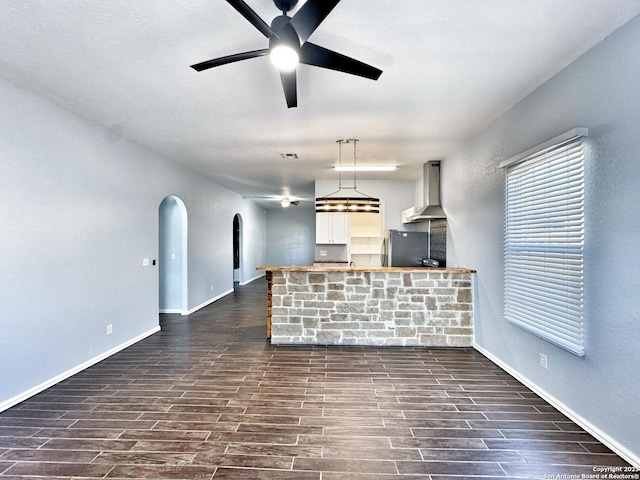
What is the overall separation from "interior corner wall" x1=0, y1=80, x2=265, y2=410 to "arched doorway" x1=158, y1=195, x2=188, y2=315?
2.83ft

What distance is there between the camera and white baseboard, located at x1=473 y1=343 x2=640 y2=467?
2026mm

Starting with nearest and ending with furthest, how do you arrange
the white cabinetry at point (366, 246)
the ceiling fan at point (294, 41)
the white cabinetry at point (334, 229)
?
the ceiling fan at point (294, 41) → the white cabinetry at point (334, 229) → the white cabinetry at point (366, 246)

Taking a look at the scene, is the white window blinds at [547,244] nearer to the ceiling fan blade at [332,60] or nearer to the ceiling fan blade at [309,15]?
the ceiling fan blade at [332,60]

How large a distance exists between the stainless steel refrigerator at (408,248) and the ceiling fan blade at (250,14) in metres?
4.64

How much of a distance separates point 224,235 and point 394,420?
248 inches

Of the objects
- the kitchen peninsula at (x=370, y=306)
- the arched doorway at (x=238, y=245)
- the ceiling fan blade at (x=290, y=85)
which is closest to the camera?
the ceiling fan blade at (x=290, y=85)

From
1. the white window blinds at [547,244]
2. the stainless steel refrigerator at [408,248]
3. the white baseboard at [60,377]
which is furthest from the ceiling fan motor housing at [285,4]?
the stainless steel refrigerator at [408,248]

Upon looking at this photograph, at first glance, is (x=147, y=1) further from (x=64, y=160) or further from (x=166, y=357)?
(x=166, y=357)

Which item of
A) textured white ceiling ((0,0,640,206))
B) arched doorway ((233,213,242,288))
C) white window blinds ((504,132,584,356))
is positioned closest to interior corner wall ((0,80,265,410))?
textured white ceiling ((0,0,640,206))

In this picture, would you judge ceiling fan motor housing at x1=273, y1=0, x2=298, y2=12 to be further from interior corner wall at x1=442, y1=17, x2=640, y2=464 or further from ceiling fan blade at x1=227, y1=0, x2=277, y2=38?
interior corner wall at x1=442, y1=17, x2=640, y2=464

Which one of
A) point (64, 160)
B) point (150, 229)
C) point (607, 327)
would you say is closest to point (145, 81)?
point (64, 160)

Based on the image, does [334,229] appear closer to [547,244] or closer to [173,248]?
[173,248]

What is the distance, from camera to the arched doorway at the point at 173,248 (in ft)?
19.5

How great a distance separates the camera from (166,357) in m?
3.89
